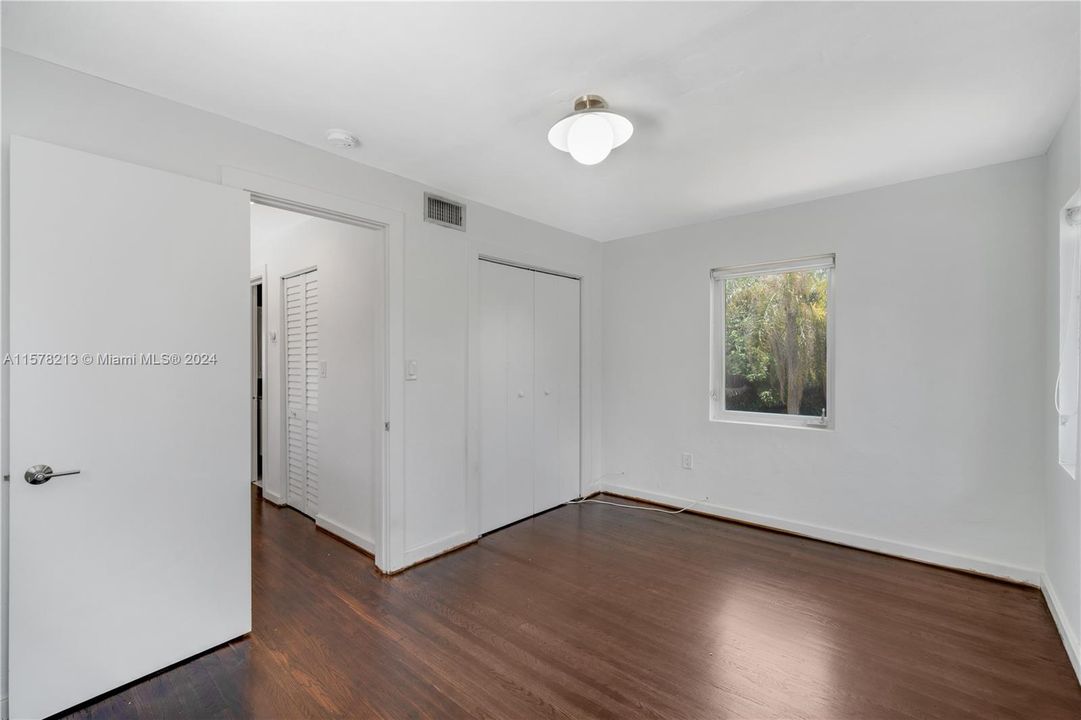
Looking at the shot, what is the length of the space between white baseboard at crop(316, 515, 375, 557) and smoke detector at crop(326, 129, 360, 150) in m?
2.46

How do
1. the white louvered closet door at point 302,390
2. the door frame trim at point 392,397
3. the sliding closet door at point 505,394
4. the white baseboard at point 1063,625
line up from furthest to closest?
1. the white louvered closet door at point 302,390
2. the sliding closet door at point 505,394
3. the door frame trim at point 392,397
4. the white baseboard at point 1063,625

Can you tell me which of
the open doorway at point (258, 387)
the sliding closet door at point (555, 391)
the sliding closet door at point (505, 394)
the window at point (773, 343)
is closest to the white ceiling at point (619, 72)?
the window at point (773, 343)

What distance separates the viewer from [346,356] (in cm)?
348

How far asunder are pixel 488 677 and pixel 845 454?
2.79 meters

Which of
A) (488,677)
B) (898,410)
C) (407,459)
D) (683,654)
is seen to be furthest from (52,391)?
(898,410)

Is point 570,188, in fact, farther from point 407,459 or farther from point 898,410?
point 898,410

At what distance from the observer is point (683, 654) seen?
212 centimetres

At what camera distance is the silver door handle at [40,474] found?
170cm

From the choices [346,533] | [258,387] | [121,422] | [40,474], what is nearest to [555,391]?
[346,533]

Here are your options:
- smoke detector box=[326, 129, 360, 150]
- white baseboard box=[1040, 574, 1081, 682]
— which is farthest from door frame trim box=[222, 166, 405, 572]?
white baseboard box=[1040, 574, 1081, 682]

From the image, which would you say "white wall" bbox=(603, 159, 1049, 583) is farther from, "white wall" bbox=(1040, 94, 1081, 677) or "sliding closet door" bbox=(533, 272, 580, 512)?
"sliding closet door" bbox=(533, 272, 580, 512)

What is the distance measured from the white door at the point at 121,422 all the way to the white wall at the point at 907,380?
10.8 ft

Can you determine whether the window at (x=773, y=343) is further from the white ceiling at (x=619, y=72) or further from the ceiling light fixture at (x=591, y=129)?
the ceiling light fixture at (x=591, y=129)

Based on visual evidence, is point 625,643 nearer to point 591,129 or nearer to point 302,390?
point 591,129
